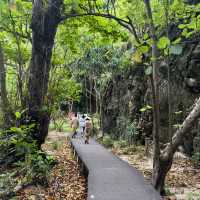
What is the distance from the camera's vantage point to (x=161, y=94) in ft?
39.8

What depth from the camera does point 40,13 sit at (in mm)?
7438

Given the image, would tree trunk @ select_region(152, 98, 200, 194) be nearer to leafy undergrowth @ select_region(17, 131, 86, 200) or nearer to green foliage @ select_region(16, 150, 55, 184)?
leafy undergrowth @ select_region(17, 131, 86, 200)

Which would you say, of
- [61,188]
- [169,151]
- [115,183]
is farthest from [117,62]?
[169,151]

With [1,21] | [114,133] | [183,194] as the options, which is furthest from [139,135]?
[1,21]

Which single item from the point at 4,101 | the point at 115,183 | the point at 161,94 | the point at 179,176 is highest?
the point at 4,101

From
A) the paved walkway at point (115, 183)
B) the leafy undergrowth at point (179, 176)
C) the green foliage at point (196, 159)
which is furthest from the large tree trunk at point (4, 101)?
the green foliage at point (196, 159)

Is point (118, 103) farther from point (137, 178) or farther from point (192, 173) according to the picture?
point (137, 178)

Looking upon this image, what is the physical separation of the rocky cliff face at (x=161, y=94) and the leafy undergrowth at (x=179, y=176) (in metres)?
1.15

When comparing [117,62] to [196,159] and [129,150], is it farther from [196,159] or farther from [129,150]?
[196,159]

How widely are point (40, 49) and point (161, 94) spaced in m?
6.17

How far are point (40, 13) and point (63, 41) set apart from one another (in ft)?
9.72

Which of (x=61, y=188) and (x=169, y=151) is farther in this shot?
(x=61, y=188)

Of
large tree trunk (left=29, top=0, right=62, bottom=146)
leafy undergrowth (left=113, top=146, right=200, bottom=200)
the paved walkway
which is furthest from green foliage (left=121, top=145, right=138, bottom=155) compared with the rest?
large tree trunk (left=29, top=0, right=62, bottom=146)

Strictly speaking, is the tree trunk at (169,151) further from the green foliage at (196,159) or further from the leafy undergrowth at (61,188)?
the green foliage at (196,159)
